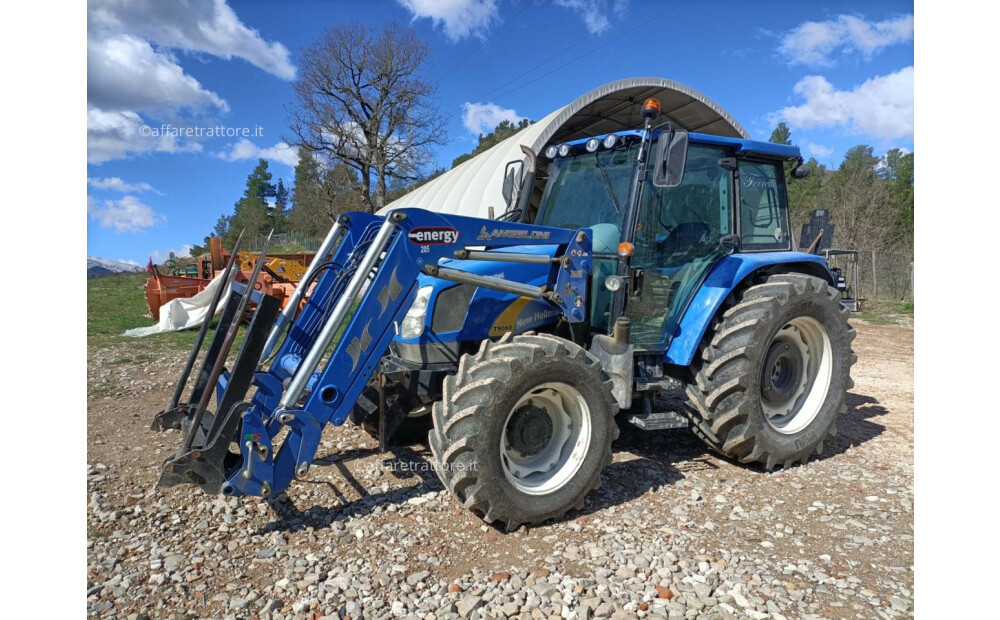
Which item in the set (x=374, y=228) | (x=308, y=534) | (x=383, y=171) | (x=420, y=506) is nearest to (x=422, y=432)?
(x=420, y=506)

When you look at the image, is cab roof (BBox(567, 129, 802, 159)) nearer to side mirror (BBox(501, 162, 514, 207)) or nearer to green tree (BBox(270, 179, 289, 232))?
side mirror (BBox(501, 162, 514, 207))

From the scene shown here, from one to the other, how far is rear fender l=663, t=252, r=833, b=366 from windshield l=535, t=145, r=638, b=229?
0.85 meters

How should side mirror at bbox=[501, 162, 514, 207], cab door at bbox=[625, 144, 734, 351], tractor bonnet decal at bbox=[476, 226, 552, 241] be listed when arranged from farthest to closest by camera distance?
side mirror at bbox=[501, 162, 514, 207] → cab door at bbox=[625, 144, 734, 351] → tractor bonnet decal at bbox=[476, 226, 552, 241]

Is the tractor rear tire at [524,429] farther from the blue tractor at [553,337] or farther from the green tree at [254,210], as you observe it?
the green tree at [254,210]

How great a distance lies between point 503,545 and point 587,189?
273 cm

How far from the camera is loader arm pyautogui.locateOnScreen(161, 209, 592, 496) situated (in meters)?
3.18

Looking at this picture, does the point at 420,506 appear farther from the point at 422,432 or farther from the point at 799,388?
the point at 799,388

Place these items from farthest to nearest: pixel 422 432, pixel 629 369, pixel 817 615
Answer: pixel 422 432 → pixel 629 369 → pixel 817 615

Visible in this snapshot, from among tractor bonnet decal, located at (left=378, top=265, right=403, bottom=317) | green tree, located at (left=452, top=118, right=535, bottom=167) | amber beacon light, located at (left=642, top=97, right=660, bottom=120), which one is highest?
green tree, located at (left=452, top=118, right=535, bottom=167)

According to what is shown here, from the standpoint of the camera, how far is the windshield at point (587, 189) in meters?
4.42

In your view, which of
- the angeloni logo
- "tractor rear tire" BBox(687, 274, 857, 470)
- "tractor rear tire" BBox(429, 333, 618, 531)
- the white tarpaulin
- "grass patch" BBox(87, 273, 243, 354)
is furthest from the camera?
the white tarpaulin

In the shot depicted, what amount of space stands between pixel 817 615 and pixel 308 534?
8.82 feet

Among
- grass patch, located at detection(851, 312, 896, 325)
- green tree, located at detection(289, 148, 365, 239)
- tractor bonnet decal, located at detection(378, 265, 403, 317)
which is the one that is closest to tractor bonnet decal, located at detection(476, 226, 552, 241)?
tractor bonnet decal, located at detection(378, 265, 403, 317)

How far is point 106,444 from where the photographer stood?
4.94m
